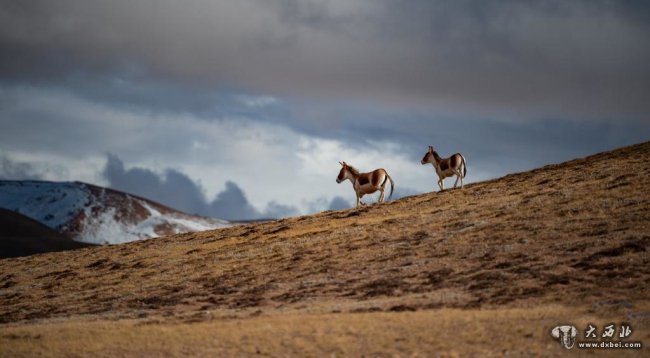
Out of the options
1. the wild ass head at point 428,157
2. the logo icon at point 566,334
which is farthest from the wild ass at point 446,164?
the logo icon at point 566,334

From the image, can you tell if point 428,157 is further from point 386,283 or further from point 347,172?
point 386,283

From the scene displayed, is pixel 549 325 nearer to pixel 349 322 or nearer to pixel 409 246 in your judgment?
pixel 349 322

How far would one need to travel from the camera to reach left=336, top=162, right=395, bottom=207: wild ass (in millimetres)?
54469

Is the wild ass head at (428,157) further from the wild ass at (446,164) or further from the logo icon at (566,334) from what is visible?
the logo icon at (566,334)

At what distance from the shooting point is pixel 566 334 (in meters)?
21.3

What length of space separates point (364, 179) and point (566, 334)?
112 feet

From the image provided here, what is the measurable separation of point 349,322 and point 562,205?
21475 mm

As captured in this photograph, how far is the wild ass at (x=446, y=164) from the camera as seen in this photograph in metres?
54.2

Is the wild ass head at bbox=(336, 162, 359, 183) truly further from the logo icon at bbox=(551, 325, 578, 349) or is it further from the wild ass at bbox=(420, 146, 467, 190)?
the logo icon at bbox=(551, 325, 578, 349)

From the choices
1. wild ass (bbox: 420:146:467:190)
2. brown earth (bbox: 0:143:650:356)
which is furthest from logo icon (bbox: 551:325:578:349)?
wild ass (bbox: 420:146:467:190)

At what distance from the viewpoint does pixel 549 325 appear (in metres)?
22.1

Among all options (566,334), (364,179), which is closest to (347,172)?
(364,179)

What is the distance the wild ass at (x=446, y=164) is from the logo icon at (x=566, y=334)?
3293 centimetres

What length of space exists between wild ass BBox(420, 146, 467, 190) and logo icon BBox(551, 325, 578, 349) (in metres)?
32.9
